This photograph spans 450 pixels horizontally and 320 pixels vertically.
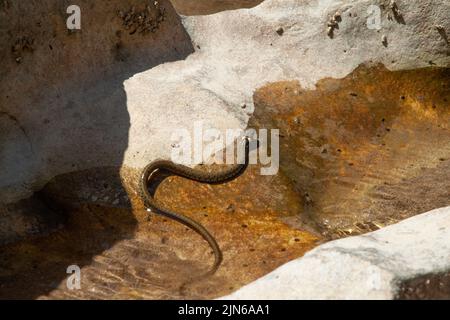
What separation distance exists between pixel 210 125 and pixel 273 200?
1.18 meters

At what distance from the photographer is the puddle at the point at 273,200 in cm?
591

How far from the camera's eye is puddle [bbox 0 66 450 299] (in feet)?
19.4

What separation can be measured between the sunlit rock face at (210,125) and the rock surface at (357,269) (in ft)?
2.09

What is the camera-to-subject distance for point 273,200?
A: 6922 millimetres

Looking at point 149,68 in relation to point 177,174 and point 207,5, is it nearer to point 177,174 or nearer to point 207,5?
point 177,174

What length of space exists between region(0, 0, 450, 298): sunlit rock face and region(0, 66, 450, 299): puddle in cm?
2

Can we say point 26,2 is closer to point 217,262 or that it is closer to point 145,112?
point 145,112

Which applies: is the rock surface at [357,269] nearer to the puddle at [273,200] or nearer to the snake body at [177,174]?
the puddle at [273,200]

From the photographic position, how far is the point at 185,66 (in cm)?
838

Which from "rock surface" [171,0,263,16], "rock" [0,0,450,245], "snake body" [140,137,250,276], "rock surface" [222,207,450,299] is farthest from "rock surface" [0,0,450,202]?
"rock surface" [222,207,450,299]

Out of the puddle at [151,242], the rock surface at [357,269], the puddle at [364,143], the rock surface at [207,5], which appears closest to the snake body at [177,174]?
the puddle at [151,242]

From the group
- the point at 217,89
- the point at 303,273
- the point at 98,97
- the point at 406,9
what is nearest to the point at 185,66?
the point at 217,89

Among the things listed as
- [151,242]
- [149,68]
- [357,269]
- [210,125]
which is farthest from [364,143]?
[357,269]

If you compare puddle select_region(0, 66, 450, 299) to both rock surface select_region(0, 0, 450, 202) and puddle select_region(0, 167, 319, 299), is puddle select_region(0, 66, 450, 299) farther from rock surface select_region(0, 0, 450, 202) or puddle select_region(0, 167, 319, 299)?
rock surface select_region(0, 0, 450, 202)
